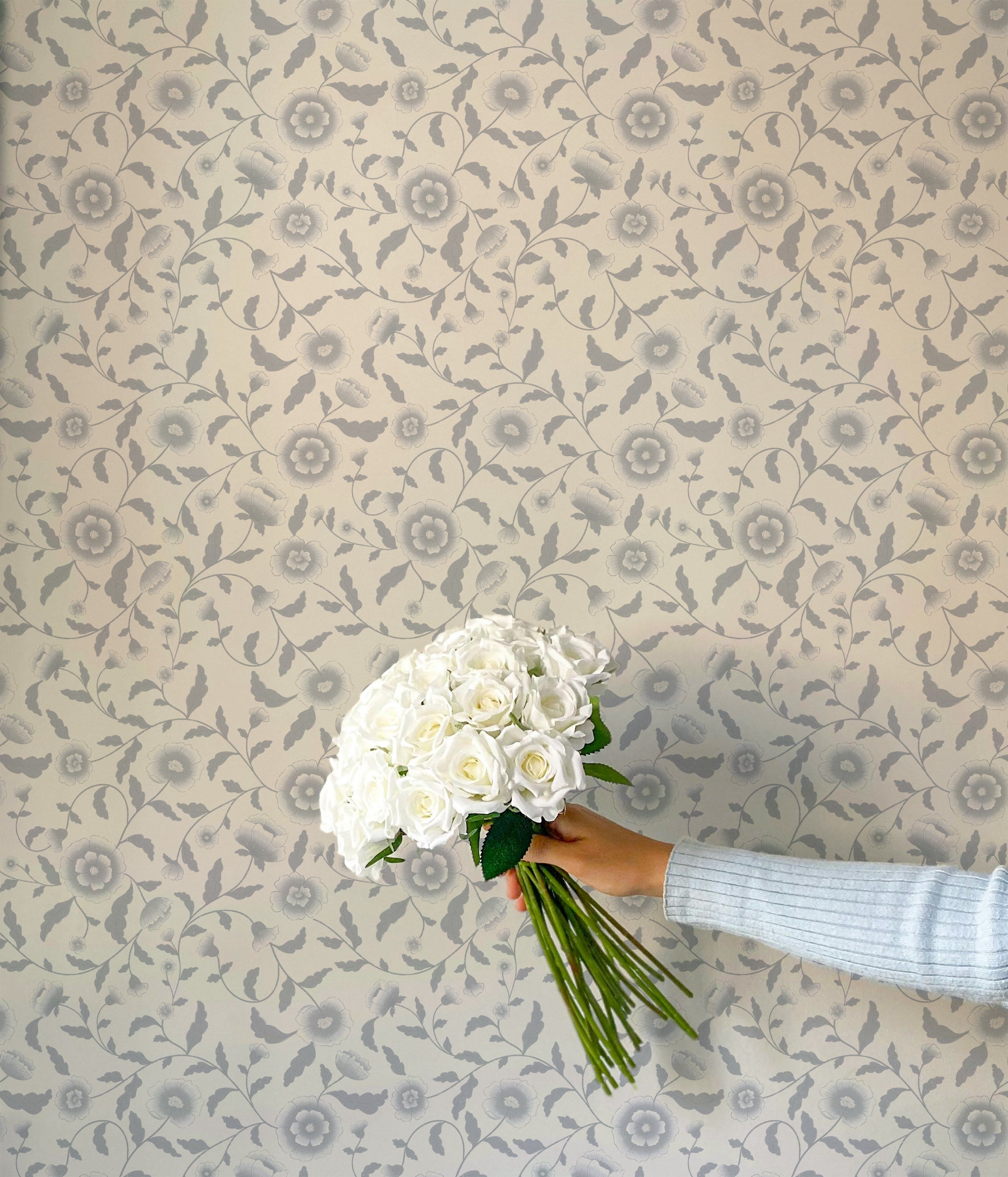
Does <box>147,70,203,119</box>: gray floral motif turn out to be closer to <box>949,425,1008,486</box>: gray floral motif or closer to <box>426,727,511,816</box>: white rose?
<box>426,727,511,816</box>: white rose

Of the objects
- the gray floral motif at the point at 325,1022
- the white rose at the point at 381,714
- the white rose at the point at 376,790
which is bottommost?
the gray floral motif at the point at 325,1022

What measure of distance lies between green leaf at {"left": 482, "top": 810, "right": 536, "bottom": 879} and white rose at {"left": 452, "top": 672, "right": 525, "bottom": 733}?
0.35 ft

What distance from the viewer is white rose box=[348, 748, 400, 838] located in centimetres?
96

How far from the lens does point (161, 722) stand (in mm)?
1299

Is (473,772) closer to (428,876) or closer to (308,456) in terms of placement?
(428,876)

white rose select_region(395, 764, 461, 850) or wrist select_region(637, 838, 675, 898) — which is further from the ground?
white rose select_region(395, 764, 461, 850)

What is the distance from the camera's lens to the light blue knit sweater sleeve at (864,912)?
876 mm

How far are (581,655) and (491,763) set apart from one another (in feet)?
0.64

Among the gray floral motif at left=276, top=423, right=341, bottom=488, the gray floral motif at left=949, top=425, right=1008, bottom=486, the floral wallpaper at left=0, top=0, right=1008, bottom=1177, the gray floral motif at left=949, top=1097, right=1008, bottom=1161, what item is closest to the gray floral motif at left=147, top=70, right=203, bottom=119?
the floral wallpaper at left=0, top=0, right=1008, bottom=1177

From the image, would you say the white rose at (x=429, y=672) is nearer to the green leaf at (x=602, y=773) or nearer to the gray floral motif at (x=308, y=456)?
the green leaf at (x=602, y=773)

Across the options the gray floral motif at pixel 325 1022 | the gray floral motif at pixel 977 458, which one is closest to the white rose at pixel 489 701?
the gray floral motif at pixel 325 1022

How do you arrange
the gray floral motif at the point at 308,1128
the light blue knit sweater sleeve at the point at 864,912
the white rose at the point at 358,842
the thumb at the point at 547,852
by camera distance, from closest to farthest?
the light blue knit sweater sleeve at the point at 864,912, the white rose at the point at 358,842, the thumb at the point at 547,852, the gray floral motif at the point at 308,1128

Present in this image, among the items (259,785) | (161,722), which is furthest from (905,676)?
(161,722)

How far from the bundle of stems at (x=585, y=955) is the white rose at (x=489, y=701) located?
251mm
